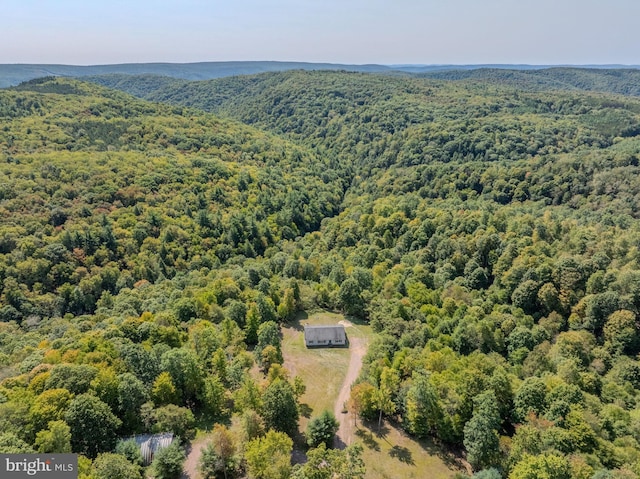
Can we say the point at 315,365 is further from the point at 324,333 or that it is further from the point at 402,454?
the point at 402,454

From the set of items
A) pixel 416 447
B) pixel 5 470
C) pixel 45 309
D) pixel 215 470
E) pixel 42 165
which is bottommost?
pixel 45 309

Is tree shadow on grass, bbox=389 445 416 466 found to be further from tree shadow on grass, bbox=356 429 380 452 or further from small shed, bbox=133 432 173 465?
small shed, bbox=133 432 173 465

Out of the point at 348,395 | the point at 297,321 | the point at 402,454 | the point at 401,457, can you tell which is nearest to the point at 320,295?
the point at 297,321

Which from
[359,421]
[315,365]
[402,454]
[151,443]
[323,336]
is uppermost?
[151,443]

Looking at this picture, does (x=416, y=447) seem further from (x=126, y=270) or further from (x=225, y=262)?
(x=126, y=270)

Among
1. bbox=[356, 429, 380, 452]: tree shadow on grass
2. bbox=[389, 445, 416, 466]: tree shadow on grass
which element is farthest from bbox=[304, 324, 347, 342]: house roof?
bbox=[389, 445, 416, 466]: tree shadow on grass

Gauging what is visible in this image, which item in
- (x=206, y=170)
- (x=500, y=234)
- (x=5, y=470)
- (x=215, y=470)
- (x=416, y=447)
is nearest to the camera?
(x=5, y=470)

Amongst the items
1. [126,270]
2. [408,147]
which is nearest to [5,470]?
[126,270]
